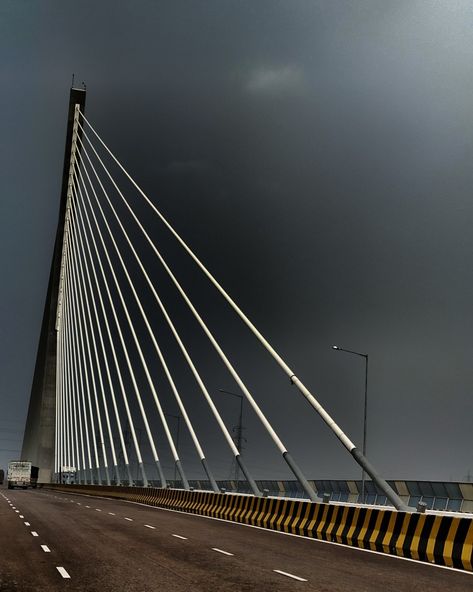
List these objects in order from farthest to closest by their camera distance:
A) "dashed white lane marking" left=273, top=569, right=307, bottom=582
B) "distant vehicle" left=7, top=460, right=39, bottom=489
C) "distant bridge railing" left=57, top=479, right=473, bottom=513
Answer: "distant vehicle" left=7, top=460, right=39, bottom=489 → "distant bridge railing" left=57, top=479, right=473, bottom=513 → "dashed white lane marking" left=273, top=569, right=307, bottom=582

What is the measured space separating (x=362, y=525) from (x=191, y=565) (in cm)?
706

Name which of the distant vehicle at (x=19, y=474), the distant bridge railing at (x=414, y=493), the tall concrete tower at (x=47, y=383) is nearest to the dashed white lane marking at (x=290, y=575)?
the distant bridge railing at (x=414, y=493)

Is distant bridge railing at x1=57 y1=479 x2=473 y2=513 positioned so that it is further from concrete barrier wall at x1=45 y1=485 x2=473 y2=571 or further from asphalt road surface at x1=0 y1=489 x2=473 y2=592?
asphalt road surface at x1=0 y1=489 x2=473 y2=592

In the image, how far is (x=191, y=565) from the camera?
42.4ft

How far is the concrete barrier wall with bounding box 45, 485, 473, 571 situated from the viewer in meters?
15.2

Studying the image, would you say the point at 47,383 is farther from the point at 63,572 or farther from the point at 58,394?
the point at 63,572

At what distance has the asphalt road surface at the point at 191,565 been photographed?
1077 cm

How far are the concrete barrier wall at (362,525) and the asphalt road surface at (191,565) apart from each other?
2.53ft

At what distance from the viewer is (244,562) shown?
45.1 ft

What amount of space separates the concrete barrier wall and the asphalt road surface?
30.4 inches

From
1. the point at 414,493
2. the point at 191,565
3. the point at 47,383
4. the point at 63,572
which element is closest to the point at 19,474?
the point at 47,383

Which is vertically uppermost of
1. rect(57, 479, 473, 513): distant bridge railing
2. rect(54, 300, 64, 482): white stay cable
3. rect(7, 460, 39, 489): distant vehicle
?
rect(54, 300, 64, 482): white stay cable

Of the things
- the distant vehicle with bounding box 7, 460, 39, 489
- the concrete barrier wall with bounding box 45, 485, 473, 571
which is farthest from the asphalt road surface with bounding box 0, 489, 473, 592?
the distant vehicle with bounding box 7, 460, 39, 489

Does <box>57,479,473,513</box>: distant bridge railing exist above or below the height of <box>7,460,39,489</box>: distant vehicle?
above
